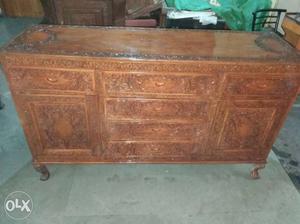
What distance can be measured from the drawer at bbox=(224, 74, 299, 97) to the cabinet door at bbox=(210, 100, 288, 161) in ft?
0.21

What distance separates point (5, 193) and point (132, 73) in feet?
4.01

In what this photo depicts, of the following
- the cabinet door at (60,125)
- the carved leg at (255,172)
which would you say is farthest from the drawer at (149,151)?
the carved leg at (255,172)

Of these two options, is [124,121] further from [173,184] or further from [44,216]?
[44,216]

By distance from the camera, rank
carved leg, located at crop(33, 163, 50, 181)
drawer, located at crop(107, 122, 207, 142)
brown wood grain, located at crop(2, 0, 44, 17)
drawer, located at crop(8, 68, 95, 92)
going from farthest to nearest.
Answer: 1. brown wood grain, located at crop(2, 0, 44, 17)
2. carved leg, located at crop(33, 163, 50, 181)
3. drawer, located at crop(107, 122, 207, 142)
4. drawer, located at crop(8, 68, 95, 92)

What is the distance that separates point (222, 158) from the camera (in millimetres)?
1621

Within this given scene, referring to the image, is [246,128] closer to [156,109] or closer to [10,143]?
[156,109]

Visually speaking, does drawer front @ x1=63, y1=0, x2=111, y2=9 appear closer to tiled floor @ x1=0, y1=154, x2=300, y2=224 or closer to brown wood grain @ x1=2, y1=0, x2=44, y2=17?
tiled floor @ x1=0, y1=154, x2=300, y2=224

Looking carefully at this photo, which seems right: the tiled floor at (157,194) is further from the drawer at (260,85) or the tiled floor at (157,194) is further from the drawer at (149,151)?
the drawer at (260,85)

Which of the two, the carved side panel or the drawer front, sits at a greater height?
the drawer front

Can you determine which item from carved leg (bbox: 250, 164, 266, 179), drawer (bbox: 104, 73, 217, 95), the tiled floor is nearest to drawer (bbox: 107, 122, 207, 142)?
drawer (bbox: 104, 73, 217, 95)

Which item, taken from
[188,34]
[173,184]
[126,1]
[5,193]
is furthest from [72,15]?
[173,184]

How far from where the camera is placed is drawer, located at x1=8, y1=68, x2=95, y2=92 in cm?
120

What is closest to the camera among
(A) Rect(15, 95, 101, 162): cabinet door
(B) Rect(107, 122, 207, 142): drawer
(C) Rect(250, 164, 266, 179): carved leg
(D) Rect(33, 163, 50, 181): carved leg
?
(A) Rect(15, 95, 101, 162): cabinet door

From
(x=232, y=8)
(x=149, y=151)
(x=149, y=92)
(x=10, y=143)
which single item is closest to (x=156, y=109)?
(x=149, y=92)
